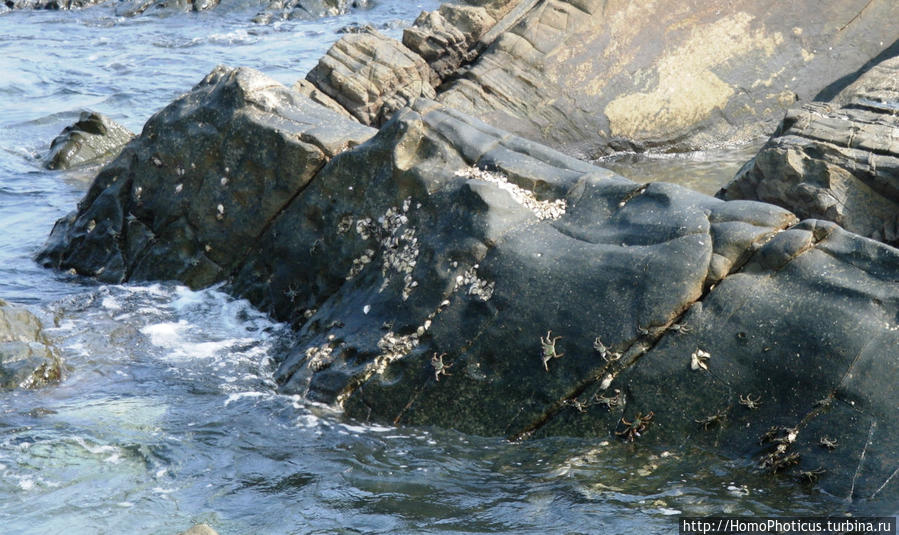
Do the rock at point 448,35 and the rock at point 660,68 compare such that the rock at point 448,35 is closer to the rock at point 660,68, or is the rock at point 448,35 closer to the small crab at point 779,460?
the rock at point 660,68

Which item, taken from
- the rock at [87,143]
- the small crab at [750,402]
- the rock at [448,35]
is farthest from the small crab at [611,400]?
the rock at [87,143]

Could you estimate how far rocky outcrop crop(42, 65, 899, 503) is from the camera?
4969mm

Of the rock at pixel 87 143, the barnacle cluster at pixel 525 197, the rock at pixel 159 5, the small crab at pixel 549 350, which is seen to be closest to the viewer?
the small crab at pixel 549 350

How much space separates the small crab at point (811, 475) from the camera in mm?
4820

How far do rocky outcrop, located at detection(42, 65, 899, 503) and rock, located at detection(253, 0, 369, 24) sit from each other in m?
15.5

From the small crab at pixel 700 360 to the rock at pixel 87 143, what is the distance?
9062 millimetres

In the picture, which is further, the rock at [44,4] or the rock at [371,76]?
the rock at [44,4]

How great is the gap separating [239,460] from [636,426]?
91.5 inches

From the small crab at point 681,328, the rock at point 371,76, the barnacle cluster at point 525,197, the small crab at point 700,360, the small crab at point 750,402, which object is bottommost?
the small crab at point 750,402

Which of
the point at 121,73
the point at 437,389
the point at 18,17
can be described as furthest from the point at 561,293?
the point at 18,17

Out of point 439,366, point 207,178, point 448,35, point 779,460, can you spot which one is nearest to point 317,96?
point 448,35

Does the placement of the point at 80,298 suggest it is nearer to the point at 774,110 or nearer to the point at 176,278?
the point at 176,278

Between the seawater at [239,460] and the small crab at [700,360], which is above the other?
the small crab at [700,360]

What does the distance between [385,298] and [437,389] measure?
0.75m
